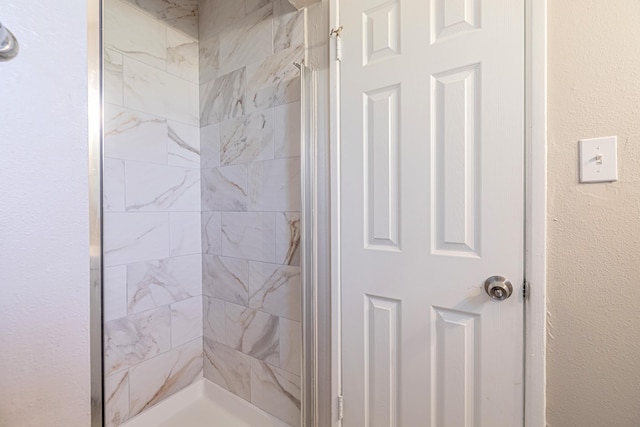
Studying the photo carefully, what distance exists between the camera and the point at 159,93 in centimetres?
151

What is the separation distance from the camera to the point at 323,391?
1.14 metres

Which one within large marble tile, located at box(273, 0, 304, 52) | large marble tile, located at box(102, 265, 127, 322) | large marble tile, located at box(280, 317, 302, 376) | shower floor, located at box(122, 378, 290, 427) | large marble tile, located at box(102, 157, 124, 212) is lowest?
shower floor, located at box(122, 378, 290, 427)

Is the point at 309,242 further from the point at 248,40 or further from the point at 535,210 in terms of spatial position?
the point at 248,40

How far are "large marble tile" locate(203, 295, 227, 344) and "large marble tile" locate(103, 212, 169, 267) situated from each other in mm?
392

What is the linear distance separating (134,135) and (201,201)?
484mm

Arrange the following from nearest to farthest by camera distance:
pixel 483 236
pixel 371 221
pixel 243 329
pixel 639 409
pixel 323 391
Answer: pixel 639 409 → pixel 483 236 → pixel 371 221 → pixel 323 391 → pixel 243 329

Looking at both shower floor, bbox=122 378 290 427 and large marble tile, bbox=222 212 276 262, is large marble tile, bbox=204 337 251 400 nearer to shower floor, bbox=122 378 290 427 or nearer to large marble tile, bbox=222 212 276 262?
shower floor, bbox=122 378 290 427

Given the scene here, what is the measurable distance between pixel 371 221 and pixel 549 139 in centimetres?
57

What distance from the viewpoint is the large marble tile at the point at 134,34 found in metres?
1.33

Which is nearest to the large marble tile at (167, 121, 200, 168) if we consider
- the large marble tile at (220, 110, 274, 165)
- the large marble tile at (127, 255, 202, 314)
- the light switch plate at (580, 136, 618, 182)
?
the large marble tile at (220, 110, 274, 165)

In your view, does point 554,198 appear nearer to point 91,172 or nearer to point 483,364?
point 483,364

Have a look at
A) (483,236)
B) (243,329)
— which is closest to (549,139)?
(483,236)

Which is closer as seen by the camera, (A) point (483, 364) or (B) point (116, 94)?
(A) point (483, 364)

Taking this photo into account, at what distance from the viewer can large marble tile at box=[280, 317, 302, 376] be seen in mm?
1324
